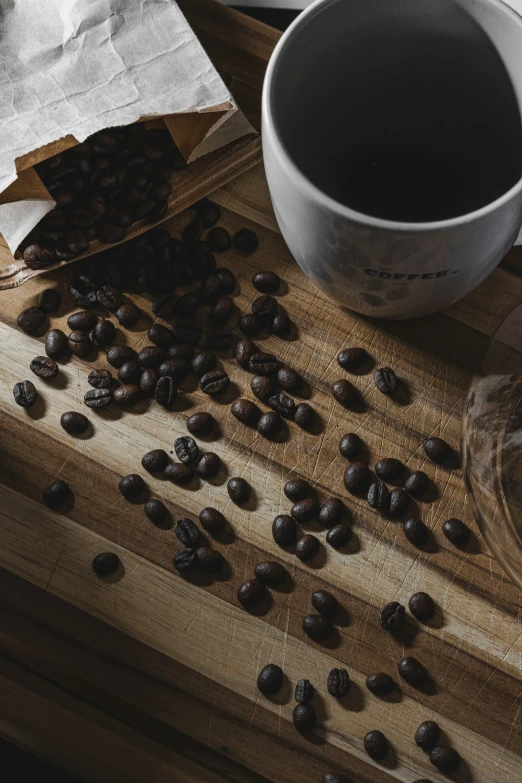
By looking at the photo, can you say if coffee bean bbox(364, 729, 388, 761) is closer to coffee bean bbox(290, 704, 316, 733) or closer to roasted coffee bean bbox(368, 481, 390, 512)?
coffee bean bbox(290, 704, 316, 733)

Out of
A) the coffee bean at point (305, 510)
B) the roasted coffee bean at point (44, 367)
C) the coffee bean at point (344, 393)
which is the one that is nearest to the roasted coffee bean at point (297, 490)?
the coffee bean at point (305, 510)

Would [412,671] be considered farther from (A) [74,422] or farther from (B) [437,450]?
(A) [74,422]

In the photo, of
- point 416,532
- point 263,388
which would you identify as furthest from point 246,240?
point 416,532

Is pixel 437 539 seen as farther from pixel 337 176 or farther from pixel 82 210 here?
pixel 82 210

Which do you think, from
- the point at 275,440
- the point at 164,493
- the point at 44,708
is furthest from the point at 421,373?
the point at 44,708

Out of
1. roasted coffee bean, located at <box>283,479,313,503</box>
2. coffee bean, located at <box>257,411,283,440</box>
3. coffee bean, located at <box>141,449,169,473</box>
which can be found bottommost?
roasted coffee bean, located at <box>283,479,313,503</box>

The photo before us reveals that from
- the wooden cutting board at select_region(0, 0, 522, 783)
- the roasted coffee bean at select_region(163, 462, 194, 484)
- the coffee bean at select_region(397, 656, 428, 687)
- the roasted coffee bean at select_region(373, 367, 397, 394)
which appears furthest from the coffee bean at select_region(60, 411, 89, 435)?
the coffee bean at select_region(397, 656, 428, 687)
